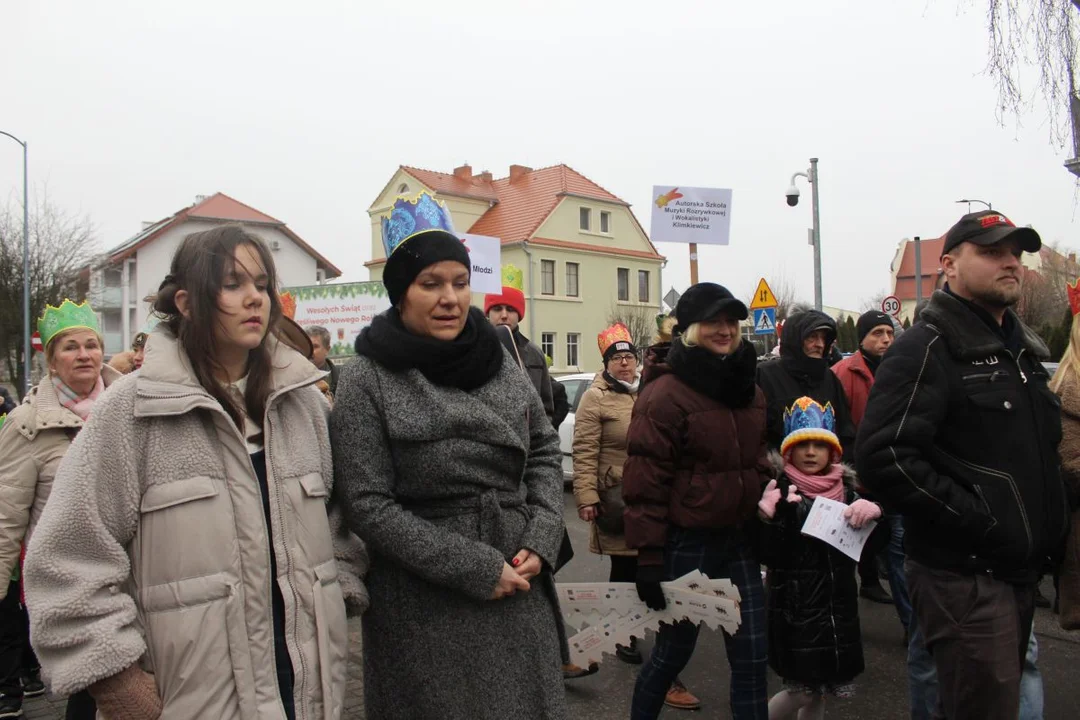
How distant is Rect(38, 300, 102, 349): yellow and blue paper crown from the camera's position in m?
4.06

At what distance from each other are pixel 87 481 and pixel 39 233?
33320mm

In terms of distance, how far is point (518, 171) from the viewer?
44000 mm

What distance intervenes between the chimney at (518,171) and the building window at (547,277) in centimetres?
656

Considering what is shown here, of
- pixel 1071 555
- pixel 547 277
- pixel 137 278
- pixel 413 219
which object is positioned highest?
pixel 137 278

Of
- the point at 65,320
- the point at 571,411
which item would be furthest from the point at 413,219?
the point at 571,411

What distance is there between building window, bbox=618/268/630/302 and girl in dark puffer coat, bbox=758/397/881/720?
40.2 metres

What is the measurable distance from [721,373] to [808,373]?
77.0 inches

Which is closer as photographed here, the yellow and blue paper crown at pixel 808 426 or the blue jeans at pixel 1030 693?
the blue jeans at pixel 1030 693

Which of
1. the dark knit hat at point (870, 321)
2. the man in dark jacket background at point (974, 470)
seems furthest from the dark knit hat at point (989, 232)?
the dark knit hat at point (870, 321)

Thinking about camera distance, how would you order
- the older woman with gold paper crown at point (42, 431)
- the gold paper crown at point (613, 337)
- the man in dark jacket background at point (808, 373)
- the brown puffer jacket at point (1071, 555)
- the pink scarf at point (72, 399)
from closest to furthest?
the brown puffer jacket at point (1071, 555) → the older woman with gold paper crown at point (42, 431) → the pink scarf at point (72, 399) → the man in dark jacket background at point (808, 373) → the gold paper crown at point (613, 337)

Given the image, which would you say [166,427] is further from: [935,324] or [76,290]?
[76,290]

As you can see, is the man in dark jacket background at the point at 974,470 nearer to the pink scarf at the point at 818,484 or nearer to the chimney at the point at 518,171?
the pink scarf at the point at 818,484

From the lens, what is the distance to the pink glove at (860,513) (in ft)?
10.6

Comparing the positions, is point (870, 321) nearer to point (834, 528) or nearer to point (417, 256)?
point (834, 528)
